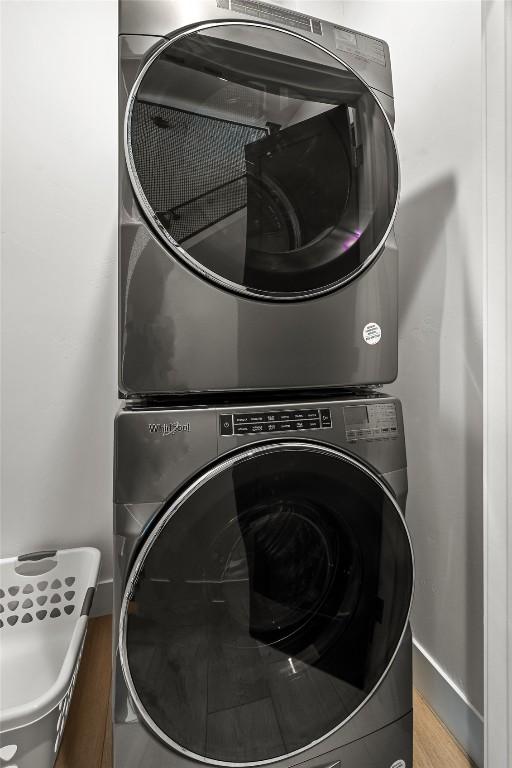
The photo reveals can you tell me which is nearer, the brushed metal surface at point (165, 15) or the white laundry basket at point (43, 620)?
the brushed metal surface at point (165, 15)

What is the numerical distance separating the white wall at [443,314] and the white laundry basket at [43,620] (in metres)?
0.92

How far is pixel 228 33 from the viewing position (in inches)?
32.9

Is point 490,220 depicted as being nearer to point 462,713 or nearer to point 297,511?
point 297,511

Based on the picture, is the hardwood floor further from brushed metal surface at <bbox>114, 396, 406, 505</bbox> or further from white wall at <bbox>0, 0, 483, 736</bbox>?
brushed metal surface at <bbox>114, 396, 406, 505</bbox>

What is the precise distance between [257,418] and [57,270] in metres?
1.02

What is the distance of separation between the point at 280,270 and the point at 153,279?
254 mm

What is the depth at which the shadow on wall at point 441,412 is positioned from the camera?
1030mm

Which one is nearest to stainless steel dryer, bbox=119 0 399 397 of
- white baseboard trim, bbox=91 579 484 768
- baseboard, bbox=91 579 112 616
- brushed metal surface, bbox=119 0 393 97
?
brushed metal surface, bbox=119 0 393 97

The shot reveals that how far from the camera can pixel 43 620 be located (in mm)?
1363

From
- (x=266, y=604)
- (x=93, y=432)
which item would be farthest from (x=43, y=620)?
(x=266, y=604)

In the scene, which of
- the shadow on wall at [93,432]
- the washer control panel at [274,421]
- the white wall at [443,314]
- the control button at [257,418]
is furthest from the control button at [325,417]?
the shadow on wall at [93,432]

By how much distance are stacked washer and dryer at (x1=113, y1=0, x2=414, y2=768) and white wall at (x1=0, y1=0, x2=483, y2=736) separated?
8.5 inches

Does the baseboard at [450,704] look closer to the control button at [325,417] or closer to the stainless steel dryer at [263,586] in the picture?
the stainless steel dryer at [263,586]

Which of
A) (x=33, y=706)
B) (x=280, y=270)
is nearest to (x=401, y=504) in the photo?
(x=280, y=270)
